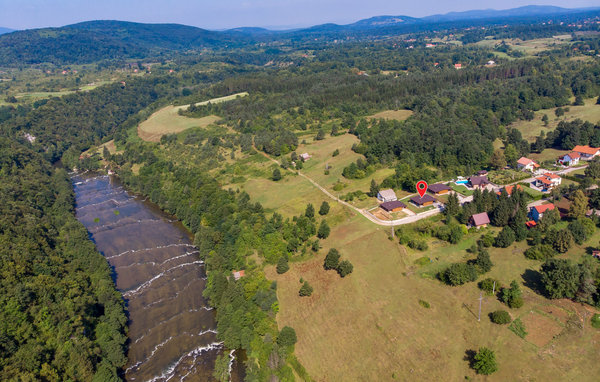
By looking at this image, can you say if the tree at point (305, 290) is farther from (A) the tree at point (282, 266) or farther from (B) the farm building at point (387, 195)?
(B) the farm building at point (387, 195)

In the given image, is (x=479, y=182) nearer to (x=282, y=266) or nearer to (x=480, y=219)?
(x=480, y=219)

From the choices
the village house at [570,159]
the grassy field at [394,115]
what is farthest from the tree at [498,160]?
the grassy field at [394,115]

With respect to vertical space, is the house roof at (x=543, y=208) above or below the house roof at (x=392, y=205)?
below

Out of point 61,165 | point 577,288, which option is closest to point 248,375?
point 577,288

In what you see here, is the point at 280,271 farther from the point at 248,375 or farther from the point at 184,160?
the point at 184,160

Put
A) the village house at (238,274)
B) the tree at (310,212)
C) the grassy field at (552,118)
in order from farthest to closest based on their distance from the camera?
the grassy field at (552,118), the tree at (310,212), the village house at (238,274)

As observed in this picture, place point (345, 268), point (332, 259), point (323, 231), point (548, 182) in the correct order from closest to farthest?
point (345, 268)
point (332, 259)
point (323, 231)
point (548, 182)

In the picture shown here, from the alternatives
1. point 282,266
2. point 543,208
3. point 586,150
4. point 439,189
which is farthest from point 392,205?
point 586,150
